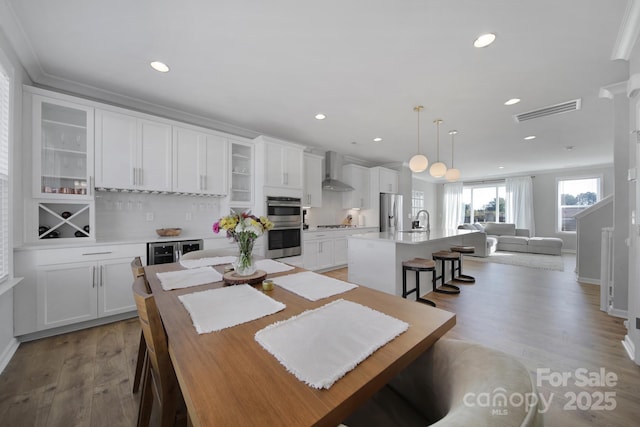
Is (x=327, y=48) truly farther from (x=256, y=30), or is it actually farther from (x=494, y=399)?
(x=494, y=399)

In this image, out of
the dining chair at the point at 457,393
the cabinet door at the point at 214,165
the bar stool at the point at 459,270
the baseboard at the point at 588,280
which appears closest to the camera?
the dining chair at the point at 457,393

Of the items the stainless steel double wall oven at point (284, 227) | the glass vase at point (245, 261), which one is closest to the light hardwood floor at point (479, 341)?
the glass vase at point (245, 261)

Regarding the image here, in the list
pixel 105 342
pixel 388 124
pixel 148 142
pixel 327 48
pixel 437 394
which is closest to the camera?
pixel 437 394

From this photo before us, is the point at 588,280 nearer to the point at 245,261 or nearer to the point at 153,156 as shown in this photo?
the point at 245,261

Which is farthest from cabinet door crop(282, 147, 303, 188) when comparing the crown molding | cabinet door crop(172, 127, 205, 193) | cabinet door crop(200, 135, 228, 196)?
the crown molding

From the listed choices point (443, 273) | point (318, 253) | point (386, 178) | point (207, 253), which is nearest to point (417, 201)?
point (386, 178)

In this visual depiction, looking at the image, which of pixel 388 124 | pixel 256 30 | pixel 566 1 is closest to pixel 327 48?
pixel 256 30

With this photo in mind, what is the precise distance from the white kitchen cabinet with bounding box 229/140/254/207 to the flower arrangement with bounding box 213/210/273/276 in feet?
7.56

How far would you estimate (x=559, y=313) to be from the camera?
275cm

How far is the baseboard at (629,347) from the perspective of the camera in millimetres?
1894

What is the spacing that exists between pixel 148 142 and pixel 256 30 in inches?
79.3

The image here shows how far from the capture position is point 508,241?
7.15m

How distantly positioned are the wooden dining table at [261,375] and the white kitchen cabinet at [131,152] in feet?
8.16

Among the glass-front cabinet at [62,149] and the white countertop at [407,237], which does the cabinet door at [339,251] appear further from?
the glass-front cabinet at [62,149]
